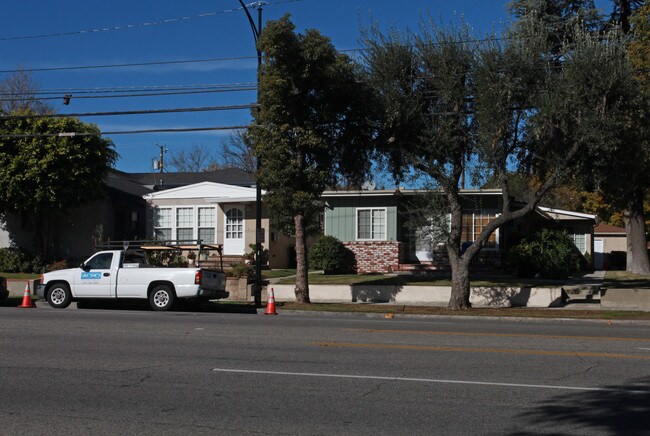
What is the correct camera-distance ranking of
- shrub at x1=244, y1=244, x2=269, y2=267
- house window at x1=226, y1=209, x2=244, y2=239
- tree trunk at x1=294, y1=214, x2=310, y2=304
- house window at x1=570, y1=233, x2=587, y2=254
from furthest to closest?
house window at x1=570, y1=233, x2=587, y2=254 → house window at x1=226, y1=209, x2=244, y2=239 → shrub at x1=244, y1=244, x2=269, y2=267 → tree trunk at x1=294, y1=214, x2=310, y2=304

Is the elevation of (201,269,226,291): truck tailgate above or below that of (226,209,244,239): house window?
below

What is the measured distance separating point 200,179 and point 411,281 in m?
20.6

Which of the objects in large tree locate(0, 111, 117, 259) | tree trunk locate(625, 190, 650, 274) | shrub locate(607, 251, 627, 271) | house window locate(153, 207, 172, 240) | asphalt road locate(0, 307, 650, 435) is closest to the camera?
asphalt road locate(0, 307, 650, 435)

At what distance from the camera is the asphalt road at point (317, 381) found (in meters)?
7.07

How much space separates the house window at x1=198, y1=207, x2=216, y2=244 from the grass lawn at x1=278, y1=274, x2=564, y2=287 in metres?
5.92

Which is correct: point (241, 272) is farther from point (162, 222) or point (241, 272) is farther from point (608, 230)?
point (608, 230)

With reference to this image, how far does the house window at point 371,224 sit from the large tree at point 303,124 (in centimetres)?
967

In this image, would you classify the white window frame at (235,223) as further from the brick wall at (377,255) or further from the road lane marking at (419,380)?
the road lane marking at (419,380)

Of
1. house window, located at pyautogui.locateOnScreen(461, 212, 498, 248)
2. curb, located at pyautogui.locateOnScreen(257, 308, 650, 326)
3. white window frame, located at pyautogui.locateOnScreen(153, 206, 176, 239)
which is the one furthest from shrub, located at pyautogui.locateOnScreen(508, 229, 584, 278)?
white window frame, located at pyautogui.locateOnScreen(153, 206, 176, 239)

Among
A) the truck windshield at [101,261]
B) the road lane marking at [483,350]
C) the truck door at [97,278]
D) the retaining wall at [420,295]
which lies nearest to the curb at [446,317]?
the retaining wall at [420,295]

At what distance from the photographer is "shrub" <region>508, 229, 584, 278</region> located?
29.1 m

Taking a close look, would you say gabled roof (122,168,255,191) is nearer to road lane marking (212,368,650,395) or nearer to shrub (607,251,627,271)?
shrub (607,251,627,271)

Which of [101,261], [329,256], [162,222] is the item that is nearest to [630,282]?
[329,256]

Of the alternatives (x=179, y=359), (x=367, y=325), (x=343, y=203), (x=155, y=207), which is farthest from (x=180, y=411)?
(x=155, y=207)
